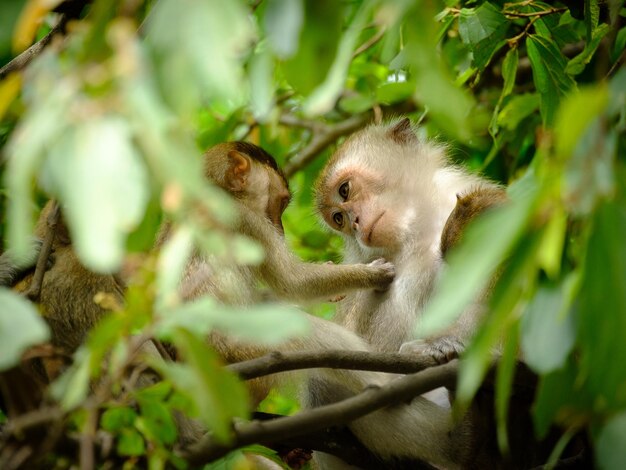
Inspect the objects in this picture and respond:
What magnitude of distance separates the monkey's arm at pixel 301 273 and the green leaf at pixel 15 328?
10.2 feet

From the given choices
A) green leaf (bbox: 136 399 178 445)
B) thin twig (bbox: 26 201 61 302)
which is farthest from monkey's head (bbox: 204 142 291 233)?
green leaf (bbox: 136 399 178 445)

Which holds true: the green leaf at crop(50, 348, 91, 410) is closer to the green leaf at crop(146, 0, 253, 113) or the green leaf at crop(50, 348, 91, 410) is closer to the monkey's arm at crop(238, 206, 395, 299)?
the green leaf at crop(146, 0, 253, 113)

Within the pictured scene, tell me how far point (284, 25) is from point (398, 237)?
331 cm

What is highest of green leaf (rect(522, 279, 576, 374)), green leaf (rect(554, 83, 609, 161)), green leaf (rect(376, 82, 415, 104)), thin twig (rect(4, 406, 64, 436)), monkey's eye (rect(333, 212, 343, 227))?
green leaf (rect(554, 83, 609, 161))

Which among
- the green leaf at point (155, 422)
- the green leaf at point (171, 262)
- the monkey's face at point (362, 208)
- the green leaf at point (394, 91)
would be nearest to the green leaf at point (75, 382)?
the green leaf at point (171, 262)

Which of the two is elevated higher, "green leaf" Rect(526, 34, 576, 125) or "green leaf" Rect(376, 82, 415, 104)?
"green leaf" Rect(526, 34, 576, 125)

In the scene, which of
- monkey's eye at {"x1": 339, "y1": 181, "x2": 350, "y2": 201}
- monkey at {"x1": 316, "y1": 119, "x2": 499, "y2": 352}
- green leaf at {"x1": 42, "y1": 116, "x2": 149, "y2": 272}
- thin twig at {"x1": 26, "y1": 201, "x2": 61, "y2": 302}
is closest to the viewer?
green leaf at {"x1": 42, "y1": 116, "x2": 149, "y2": 272}

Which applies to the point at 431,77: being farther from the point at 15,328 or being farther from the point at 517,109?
the point at 517,109

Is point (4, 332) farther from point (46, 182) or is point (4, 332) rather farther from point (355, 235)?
point (355, 235)

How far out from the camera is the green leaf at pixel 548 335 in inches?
92.0

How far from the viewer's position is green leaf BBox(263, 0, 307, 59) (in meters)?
2.07

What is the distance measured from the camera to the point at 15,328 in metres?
2.02

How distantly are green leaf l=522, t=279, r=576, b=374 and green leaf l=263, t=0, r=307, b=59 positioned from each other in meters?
0.88

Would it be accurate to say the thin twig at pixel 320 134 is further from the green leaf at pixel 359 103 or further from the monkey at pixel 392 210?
the monkey at pixel 392 210
